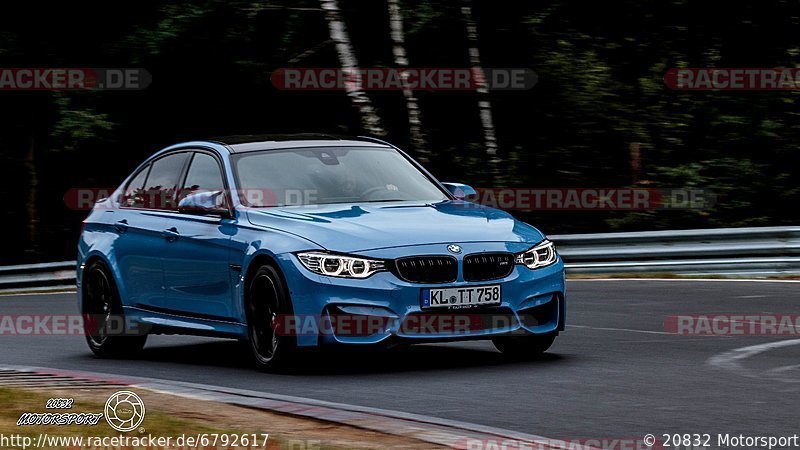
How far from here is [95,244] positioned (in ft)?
42.4

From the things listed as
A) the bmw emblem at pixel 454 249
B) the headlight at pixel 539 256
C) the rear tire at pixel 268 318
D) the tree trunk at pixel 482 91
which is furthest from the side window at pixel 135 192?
the tree trunk at pixel 482 91

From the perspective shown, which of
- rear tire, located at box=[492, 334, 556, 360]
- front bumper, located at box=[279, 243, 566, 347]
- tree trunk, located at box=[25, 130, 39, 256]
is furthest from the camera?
tree trunk, located at box=[25, 130, 39, 256]

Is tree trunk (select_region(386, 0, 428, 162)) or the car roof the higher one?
the car roof

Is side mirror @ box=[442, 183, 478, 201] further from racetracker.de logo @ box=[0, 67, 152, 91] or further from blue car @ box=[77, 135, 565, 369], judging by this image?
racetracker.de logo @ box=[0, 67, 152, 91]

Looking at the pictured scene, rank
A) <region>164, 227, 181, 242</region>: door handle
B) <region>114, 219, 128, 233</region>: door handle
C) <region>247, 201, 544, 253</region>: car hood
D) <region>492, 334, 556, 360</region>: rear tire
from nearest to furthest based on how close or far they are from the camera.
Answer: <region>247, 201, 544, 253</region>: car hood < <region>492, 334, 556, 360</region>: rear tire < <region>164, 227, 181, 242</region>: door handle < <region>114, 219, 128, 233</region>: door handle

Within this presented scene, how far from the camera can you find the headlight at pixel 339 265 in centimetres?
993

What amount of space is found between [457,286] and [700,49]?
58.5 ft

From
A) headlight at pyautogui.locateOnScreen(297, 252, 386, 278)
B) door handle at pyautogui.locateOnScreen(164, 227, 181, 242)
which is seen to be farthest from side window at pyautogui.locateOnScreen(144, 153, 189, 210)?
headlight at pyautogui.locateOnScreen(297, 252, 386, 278)

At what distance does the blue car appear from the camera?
9953mm

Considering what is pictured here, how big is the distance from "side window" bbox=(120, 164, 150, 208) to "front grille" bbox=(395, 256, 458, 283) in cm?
333

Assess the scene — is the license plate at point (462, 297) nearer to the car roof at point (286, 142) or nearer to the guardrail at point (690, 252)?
the car roof at point (286, 142)

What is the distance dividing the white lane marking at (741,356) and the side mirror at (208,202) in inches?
138

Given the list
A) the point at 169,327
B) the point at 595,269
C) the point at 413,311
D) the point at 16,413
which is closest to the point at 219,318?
the point at 169,327

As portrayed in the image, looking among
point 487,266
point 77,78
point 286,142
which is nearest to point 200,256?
point 286,142
